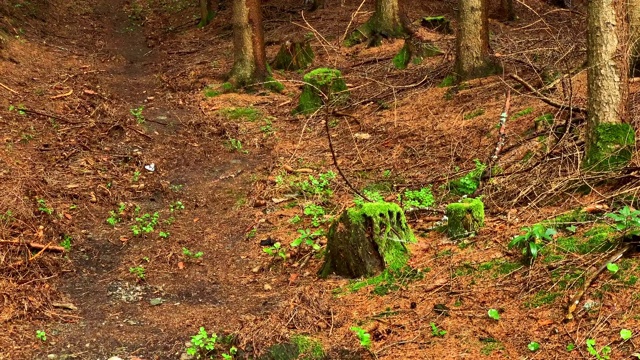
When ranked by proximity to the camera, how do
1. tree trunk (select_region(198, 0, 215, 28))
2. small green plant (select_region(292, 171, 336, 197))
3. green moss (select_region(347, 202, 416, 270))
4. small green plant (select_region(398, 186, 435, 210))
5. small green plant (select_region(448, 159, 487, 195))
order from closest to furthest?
green moss (select_region(347, 202, 416, 270)) < small green plant (select_region(398, 186, 435, 210)) < small green plant (select_region(448, 159, 487, 195)) < small green plant (select_region(292, 171, 336, 197)) < tree trunk (select_region(198, 0, 215, 28))

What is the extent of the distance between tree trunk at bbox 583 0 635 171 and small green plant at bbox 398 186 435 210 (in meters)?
1.84

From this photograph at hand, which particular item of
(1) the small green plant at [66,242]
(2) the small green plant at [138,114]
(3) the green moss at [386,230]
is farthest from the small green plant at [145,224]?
(2) the small green plant at [138,114]

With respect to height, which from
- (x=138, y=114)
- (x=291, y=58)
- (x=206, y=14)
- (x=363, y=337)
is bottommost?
(x=363, y=337)

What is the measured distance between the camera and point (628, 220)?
4.22 meters

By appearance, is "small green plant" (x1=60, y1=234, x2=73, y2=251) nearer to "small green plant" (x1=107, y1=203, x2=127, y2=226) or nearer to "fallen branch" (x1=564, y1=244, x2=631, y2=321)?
"small green plant" (x1=107, y1=203, x2=127, y2=226)

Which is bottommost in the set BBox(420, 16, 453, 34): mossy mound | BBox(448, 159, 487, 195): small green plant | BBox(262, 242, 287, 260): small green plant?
BBox(262, 242, 287, 260): small green plant

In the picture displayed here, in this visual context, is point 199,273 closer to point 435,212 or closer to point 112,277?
point 112,277

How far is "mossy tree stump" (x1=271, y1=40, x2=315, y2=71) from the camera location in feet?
45.0

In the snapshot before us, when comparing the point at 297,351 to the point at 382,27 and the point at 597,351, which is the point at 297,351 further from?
the point at 382,27

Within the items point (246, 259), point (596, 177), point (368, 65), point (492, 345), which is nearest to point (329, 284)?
point (246, 259)

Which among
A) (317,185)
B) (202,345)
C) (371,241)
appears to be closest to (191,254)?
(317,185)

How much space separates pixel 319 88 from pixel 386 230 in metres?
5.56

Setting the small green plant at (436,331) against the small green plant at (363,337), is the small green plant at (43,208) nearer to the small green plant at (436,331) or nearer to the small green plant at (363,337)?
the small green plant at (363,337)

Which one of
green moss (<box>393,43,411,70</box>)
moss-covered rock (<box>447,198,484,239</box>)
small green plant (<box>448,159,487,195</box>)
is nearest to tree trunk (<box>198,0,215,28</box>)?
green moss (<box>393,43,411,70</box>)
